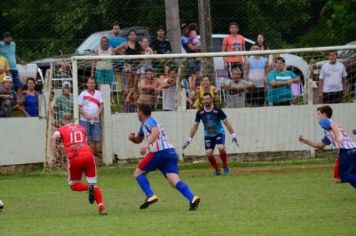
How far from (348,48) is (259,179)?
509 cm

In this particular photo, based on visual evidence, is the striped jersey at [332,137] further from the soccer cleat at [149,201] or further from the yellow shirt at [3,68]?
the yellow shirt at [3,68]

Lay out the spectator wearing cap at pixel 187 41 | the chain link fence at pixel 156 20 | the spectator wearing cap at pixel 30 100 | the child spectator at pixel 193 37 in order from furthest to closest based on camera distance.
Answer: the chain link fence at pixel 156 20
the child spectator at pixel 193 37
the spectator wearing cap at pixel 187 41
the spectator wearing cap at pixel 30 100

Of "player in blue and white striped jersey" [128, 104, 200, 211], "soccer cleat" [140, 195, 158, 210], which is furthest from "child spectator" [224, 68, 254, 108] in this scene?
"soccer cleat" [140, 195, 158, 210]

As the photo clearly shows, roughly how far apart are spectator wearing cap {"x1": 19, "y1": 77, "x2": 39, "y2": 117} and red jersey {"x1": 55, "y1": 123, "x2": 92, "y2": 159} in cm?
766

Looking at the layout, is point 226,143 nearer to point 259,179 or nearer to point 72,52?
point 259,179

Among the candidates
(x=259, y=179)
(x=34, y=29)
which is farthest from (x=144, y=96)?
(x=34, y=29)

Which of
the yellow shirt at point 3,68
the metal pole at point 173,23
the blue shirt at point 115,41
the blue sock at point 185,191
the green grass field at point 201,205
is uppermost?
the metal pole at point 173,23

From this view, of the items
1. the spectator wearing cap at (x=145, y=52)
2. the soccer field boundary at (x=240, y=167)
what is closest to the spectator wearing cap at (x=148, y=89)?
the spectator wearing cap at (x=145, y=52)

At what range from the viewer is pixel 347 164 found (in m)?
15.7

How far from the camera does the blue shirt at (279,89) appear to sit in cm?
2333

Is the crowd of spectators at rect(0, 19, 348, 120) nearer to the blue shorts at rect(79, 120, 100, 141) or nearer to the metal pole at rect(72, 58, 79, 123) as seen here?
the metal pole at rect(72, 58, 79, 123)

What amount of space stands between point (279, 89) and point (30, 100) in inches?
227

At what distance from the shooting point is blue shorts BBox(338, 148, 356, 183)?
51.3 ft

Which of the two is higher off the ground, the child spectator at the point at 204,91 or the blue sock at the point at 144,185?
the child spectator at the point at 204,91
